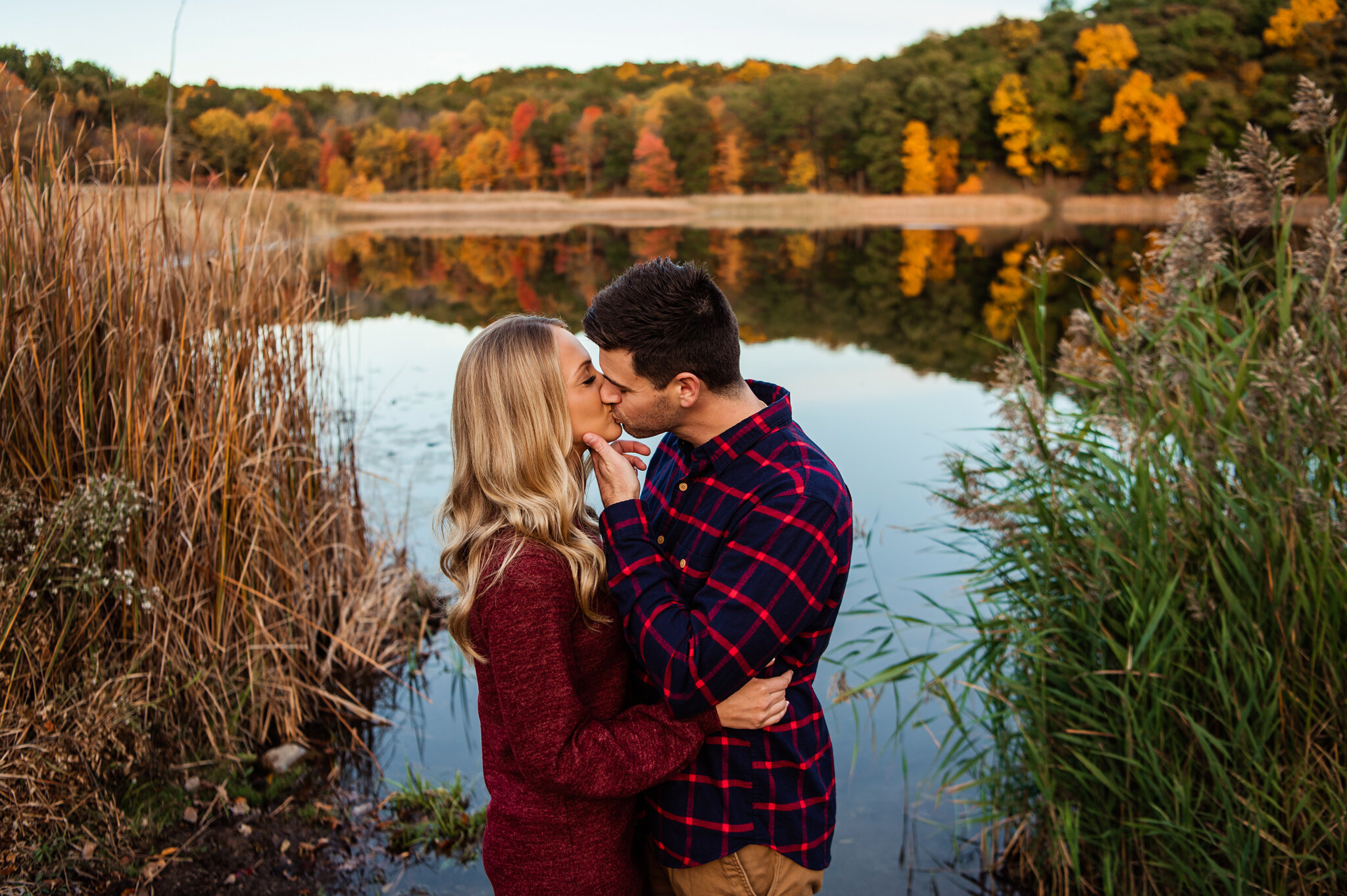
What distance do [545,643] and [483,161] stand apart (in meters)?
67.4

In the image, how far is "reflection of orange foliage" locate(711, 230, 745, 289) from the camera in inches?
930

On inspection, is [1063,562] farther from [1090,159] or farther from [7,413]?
[1090,159]

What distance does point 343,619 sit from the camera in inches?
193

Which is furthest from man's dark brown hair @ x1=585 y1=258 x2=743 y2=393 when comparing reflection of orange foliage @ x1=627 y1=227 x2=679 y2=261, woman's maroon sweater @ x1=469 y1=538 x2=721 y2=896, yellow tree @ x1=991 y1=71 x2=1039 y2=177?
yellow tree @ x1=991 y1=71 x2=1039 y2=177

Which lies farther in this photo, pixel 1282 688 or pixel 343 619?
pixel 343 619

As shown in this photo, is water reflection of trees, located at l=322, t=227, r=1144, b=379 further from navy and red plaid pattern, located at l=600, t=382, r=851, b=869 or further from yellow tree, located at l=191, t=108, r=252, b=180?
navy and red plaid pattern, located at l=600, t=382, r=851, b=869

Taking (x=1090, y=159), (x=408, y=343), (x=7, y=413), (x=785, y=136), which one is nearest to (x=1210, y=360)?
(x=7, y=413)

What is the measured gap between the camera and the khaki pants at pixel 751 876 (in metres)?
1.94

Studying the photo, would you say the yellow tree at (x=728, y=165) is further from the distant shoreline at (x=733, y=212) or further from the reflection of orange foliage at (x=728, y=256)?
the reflection of orange foliage at (x=728, y=256)

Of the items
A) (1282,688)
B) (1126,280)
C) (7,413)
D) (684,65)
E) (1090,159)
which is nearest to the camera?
(1282,688)

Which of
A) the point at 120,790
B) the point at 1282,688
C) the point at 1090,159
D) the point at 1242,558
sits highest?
the point at 1090,159

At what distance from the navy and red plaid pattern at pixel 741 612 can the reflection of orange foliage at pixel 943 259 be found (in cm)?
2318

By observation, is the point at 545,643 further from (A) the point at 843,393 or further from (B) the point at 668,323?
(A) the point at 843,393

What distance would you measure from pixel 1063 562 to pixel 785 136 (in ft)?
223
